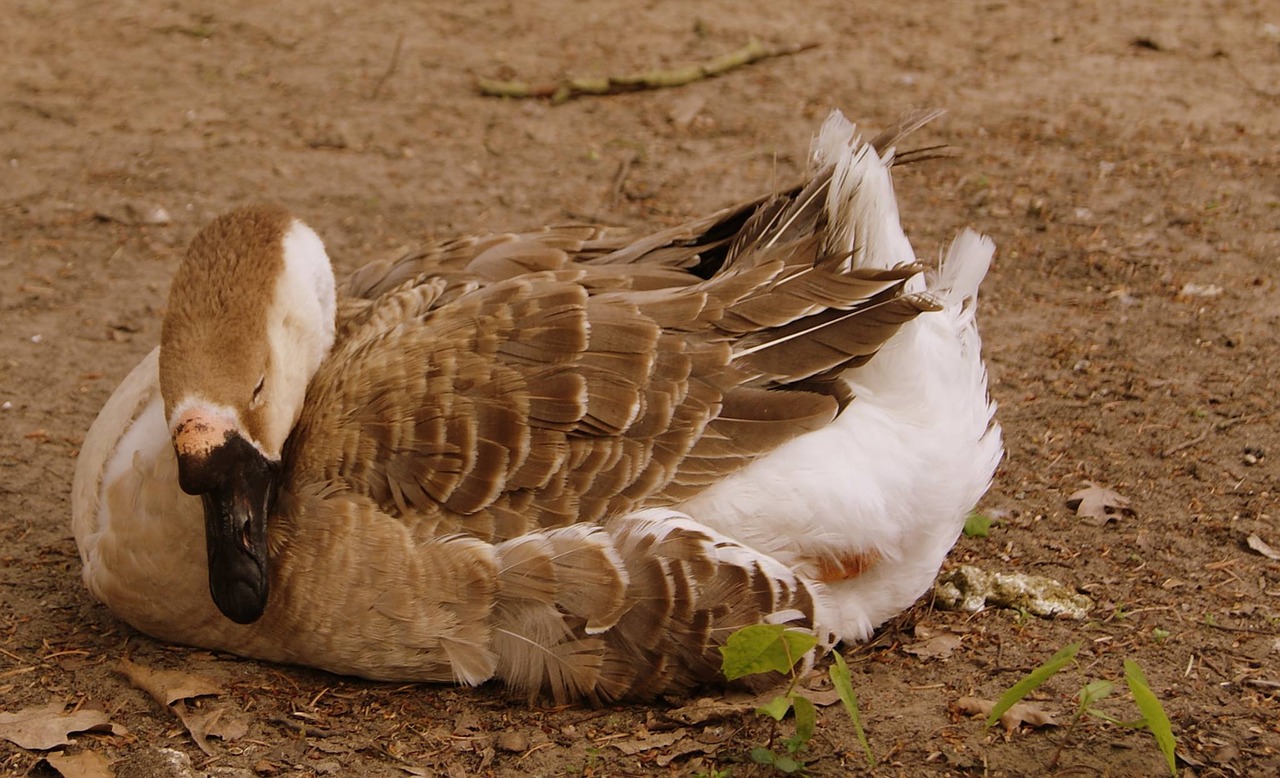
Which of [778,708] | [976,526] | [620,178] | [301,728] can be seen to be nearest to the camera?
[778,708]

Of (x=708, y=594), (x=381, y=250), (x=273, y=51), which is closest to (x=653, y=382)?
(x=708, y=594)

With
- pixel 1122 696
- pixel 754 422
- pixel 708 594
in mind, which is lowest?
pixel 1122 696

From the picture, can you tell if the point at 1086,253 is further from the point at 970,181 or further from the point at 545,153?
the point at 545,153

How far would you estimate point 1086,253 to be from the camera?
6.64 meters

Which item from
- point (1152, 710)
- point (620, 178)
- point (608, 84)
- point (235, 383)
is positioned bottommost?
point (1152, 710)

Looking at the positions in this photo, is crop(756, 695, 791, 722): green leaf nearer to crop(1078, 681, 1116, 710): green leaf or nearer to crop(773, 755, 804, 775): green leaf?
crop(773, 755, 804, 775): green leaf

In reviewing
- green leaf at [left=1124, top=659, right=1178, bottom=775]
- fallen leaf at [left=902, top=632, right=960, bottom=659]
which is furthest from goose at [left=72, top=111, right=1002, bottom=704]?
green leaf at [left=1124, top=659, right=1178, bottom=775]

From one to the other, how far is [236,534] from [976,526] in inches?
A: 105

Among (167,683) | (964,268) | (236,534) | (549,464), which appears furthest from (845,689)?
(167,683)

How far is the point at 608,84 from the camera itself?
28.5ft

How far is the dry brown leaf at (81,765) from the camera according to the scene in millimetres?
3615

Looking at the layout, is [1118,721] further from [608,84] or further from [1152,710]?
[608,84]

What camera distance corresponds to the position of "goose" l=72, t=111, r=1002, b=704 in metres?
3.92

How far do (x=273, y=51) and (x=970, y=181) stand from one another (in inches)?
203
